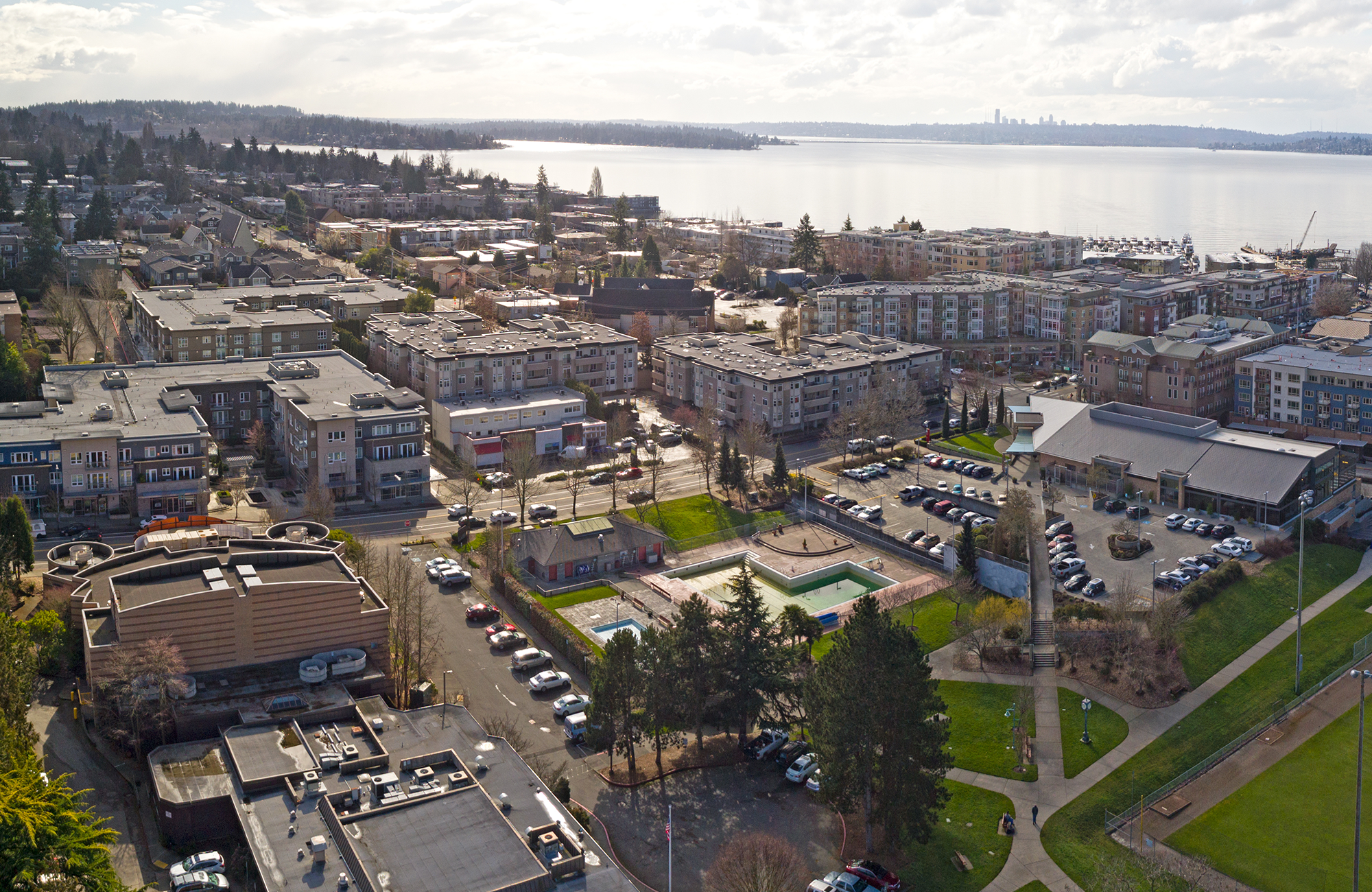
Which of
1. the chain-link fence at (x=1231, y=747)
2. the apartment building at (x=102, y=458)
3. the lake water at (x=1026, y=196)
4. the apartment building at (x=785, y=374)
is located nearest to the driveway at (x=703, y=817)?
the chain-link fence at (x=1231, y=747)

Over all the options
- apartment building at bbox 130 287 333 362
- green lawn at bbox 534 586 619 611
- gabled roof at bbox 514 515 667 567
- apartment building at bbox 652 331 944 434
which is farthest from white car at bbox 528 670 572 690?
apartment building at bbox 130 287 333 362

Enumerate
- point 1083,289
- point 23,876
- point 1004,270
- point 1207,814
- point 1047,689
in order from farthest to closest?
point 1004,270
point 1083,289
point 1047,689
point 1207,814
point 23,876

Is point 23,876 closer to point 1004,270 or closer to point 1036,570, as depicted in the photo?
point 1036,570

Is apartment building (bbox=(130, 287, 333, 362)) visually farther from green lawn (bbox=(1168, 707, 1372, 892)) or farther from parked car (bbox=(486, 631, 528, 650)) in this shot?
green lawn (bbox=(1168, 707, 1372, 892))

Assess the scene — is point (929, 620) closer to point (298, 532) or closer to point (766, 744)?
point (766, 744)

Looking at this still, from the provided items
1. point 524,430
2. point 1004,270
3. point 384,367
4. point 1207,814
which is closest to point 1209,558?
point 1207,814

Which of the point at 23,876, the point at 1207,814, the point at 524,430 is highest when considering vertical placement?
the point at 524,430

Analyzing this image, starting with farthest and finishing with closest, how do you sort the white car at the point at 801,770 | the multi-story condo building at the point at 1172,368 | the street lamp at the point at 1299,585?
1. the multi-story condo building at the point at 1172,368
2. the street lamp at the point at 1299,585
3. the white car at the point at 801,770

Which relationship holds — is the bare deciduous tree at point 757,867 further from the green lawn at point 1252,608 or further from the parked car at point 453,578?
the parked car at point 453,578
